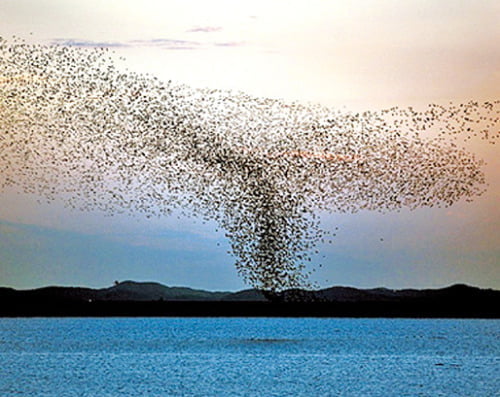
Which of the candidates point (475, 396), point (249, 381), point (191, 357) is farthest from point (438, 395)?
point (191, 357)

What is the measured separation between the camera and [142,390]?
158 ft

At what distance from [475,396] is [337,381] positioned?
27.6 feet

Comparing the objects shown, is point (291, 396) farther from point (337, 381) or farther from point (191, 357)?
point (191, 357)

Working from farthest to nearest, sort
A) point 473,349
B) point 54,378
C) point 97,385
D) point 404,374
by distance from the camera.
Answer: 1. point 473,349
2. point 404,374
3. point 54,378
4. point 97,385

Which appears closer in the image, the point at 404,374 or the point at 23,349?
the point at 404,374

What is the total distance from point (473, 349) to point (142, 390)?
4677 centimetres

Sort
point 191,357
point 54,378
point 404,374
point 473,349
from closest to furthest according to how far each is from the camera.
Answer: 1. point 54,378
2. point 404,374
3. point 191,357
4. point 473,349

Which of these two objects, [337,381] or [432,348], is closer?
[337,381]

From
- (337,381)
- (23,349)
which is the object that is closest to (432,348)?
(23,349)

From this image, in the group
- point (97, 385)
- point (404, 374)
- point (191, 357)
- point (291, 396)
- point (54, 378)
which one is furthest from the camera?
point (191, 357)

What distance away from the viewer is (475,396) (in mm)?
46375

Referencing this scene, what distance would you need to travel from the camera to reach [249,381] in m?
52.6

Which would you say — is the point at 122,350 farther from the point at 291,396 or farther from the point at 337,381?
the point at 291,396

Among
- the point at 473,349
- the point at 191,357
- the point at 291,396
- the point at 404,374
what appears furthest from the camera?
the point at 473,349
